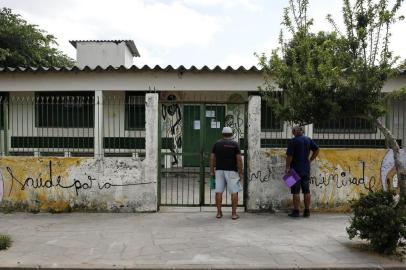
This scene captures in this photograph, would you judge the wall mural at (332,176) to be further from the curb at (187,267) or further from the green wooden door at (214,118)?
the curb at (187,267)

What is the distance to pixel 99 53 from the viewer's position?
22.9 metres

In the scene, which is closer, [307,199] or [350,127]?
[307,199]

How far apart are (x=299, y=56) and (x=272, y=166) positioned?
2.30 metres

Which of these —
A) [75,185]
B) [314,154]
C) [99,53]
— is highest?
[99,53]

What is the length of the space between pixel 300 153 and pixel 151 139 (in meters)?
2.74

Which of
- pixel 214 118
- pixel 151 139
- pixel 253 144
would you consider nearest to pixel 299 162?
pixel 253 144

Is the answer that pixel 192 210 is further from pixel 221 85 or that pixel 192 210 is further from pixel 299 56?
pixel 221 85

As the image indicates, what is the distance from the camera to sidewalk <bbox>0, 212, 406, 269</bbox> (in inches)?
209

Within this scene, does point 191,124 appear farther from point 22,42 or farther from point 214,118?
point 22,42

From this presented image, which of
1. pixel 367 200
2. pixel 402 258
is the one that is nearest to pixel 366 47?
pixel 367 200

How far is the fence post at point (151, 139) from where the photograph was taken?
8.27m

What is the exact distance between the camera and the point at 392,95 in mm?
6406

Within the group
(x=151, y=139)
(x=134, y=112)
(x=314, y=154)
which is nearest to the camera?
(x=314, y=154)

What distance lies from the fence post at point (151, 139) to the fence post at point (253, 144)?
1.77 metres
